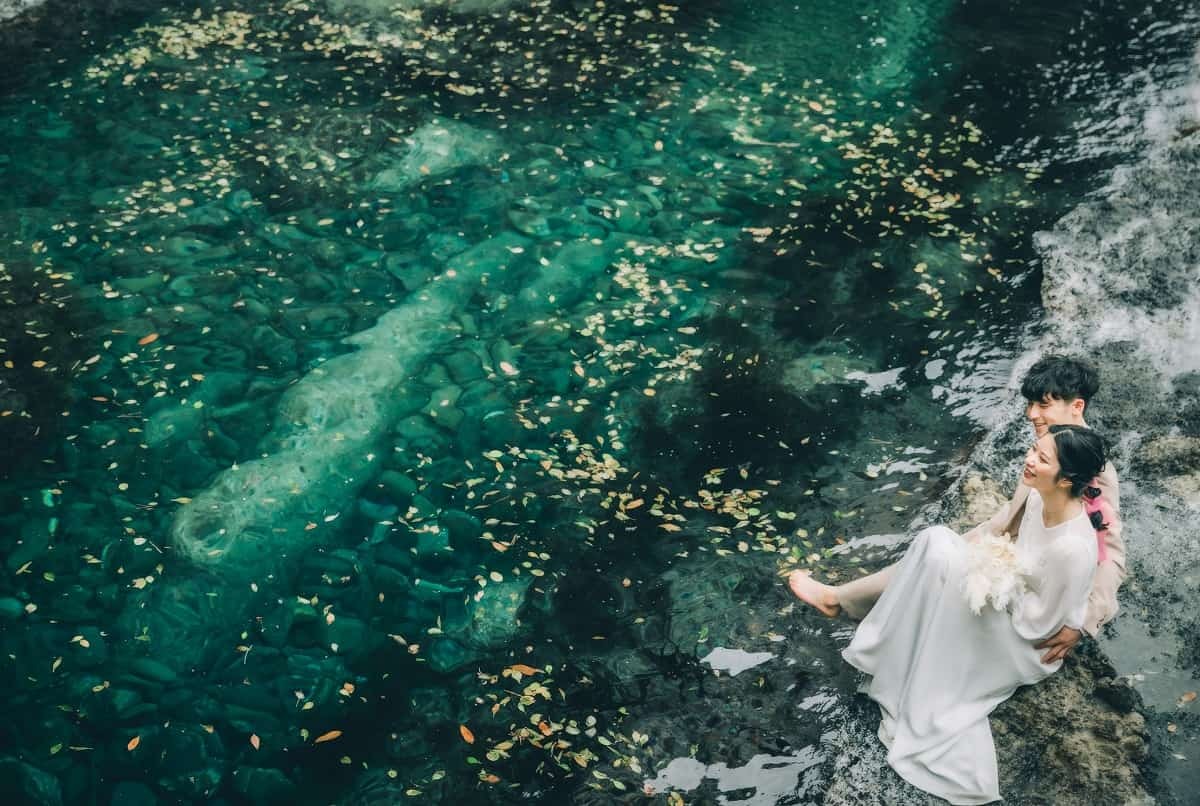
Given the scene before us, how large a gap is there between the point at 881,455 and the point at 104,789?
644 cm

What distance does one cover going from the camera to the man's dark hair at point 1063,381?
627cm

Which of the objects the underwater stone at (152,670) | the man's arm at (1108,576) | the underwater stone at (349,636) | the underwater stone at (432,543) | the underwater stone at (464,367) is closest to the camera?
the man's arm at (1108,576)

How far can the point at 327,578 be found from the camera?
307 inches

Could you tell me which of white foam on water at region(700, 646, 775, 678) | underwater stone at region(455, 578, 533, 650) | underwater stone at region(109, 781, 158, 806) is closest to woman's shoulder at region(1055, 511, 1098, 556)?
white foam on water at region(700, 646, 775, 678)

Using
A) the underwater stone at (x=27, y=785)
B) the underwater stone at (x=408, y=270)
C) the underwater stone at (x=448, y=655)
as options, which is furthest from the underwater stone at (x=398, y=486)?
A: the underwater stone at (x=27, y=785)

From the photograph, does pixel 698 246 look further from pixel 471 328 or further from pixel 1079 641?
pixel 1079 641

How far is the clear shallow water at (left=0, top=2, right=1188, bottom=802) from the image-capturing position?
6.81 metres

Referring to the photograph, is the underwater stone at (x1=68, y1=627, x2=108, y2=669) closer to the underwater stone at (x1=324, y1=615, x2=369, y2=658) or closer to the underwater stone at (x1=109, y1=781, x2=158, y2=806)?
the underwater stone at (x1=109, y1=781, x2=158, y2=806)

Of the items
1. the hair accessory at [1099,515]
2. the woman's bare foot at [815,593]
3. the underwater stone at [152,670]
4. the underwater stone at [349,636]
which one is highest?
→ the hair accessory at [1099,515]

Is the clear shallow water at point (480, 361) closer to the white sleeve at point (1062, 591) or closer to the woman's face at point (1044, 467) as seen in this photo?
the white sleeve at point (1062, 591)

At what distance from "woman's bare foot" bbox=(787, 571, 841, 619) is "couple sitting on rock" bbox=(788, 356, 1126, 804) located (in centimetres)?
58

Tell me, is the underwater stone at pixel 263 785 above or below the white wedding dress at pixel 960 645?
below

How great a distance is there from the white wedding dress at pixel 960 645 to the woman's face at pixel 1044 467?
0.83ft

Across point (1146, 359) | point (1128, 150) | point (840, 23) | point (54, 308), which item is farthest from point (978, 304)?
point (54, 308)
